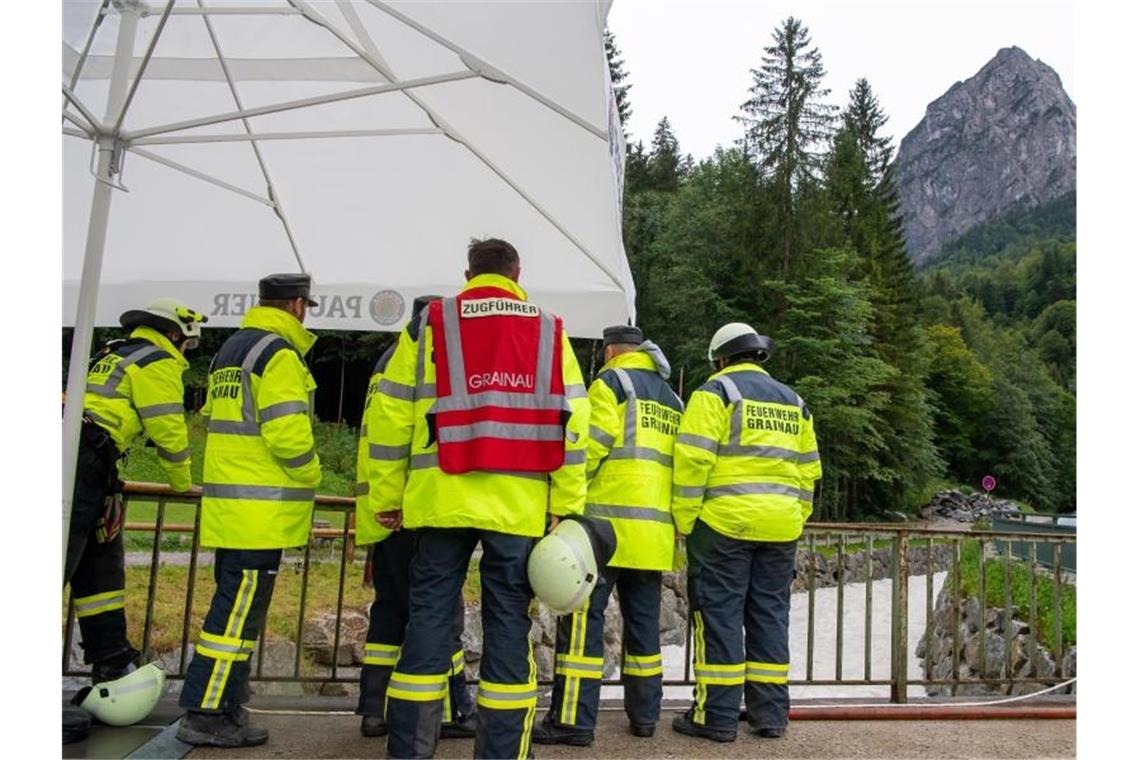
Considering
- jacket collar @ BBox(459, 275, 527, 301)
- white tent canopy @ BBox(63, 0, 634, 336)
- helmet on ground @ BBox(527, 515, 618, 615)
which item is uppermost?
white tent canopy @ BBox(63, 0, 634, 336)

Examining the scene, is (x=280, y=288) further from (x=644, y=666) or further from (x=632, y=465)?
(x=644, y=666)

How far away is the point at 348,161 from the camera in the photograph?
16.4ft

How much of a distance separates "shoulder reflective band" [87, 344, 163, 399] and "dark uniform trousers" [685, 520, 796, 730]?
2888 mm

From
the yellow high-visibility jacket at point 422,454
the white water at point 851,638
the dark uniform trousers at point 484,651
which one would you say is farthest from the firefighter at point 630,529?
the white water at point 851,638

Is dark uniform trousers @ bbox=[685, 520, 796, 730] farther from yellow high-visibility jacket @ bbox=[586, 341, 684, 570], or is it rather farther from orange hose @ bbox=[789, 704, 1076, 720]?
orange hose @ bbox=[789, 704, 1076, 720]

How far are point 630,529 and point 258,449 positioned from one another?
71.3 inches

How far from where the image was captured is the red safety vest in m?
3.29

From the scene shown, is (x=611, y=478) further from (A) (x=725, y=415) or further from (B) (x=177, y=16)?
(B) (x=177, y=16)

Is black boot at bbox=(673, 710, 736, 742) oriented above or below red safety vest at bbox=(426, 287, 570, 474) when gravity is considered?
below

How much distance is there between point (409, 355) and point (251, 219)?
221cm

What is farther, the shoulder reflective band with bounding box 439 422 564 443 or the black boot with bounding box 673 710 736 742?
the black boot with bounding box 673 710 736 742

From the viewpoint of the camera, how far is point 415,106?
4691mm

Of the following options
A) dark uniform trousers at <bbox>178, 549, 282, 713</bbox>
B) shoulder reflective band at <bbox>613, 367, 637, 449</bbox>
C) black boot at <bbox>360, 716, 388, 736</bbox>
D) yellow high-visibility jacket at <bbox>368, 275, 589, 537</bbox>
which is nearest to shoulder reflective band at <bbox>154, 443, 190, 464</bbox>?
dark uniform trousers at <bbox>178, 549, 282, 713</bbox>

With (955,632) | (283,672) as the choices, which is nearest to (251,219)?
(955,632)
